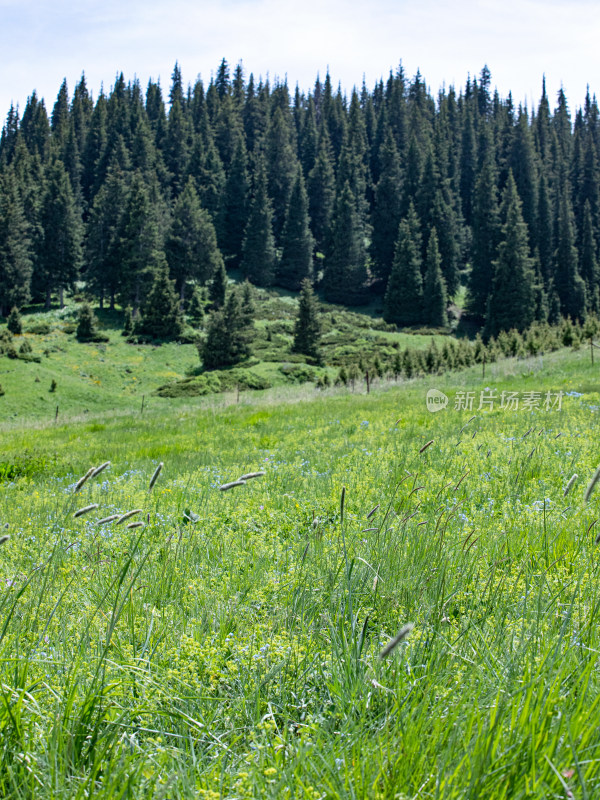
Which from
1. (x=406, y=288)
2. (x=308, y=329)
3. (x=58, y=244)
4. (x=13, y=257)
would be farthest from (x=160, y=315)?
(x=406, y=288)

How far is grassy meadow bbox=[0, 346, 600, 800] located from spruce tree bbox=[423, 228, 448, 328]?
68209mm

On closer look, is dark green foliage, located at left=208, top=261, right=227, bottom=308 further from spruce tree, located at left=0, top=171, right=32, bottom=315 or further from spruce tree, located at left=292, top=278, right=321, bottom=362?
spruce tree, located at left=0, top=171, right=32, bottom=315

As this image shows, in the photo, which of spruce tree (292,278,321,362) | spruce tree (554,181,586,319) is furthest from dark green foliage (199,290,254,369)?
spruce tree (554,181,586,319)

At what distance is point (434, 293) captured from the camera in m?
72.1

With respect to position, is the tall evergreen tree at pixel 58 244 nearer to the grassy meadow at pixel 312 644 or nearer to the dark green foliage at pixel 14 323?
the dark green foliage at pixel 14 323

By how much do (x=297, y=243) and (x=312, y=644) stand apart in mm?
85564

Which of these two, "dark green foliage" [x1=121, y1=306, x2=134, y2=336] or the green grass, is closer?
the green grass

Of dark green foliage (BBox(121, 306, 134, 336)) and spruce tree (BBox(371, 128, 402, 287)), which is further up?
spruce tree (BBox(371, 128, 402, 287))

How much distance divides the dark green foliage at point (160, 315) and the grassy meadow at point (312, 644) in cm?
5200

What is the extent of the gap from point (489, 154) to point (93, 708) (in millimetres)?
96068

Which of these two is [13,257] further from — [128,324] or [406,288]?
[406,288]

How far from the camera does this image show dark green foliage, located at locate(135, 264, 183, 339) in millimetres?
56250

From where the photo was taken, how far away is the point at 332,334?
64.8 meters

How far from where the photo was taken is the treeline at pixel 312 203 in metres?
66.1
